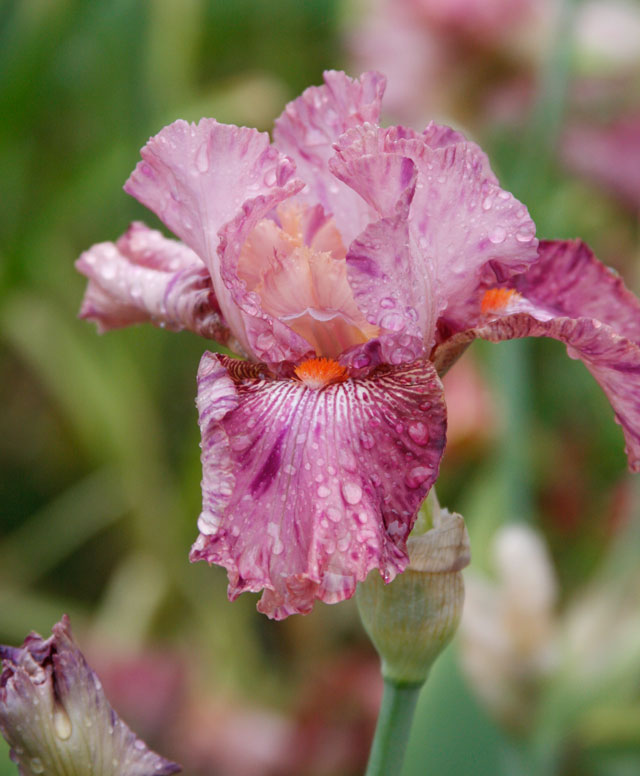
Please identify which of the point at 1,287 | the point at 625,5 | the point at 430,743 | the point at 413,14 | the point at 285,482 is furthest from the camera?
the point at 625,5

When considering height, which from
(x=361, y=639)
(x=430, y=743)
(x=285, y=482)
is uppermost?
(x=285, y=482)

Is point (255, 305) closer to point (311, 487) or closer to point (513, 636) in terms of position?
point (311, 487)

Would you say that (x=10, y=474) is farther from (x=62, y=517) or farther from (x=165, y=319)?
(x=165, y=319)

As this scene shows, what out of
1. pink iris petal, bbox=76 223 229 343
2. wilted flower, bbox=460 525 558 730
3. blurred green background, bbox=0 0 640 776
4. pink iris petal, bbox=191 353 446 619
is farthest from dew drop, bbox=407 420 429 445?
blurred green background, bbox=0 0 640 776

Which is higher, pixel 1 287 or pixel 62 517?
pixel 1 287

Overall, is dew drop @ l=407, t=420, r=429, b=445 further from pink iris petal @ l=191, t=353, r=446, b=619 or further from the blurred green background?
the blurred green background

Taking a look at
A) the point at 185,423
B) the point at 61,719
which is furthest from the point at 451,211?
the point at 185,423

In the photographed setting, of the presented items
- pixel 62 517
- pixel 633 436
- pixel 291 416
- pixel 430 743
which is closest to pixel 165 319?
pixel 291 416
